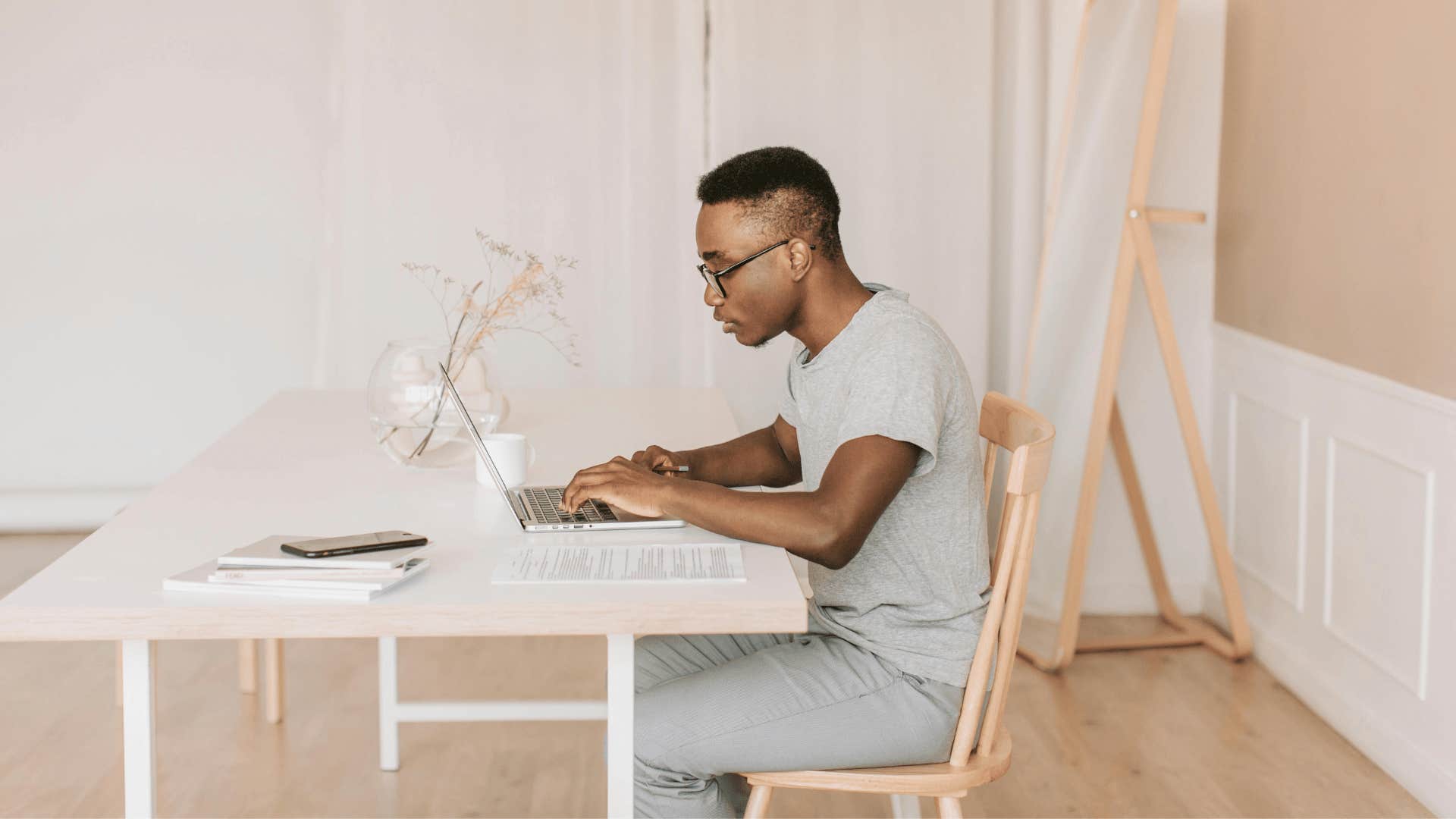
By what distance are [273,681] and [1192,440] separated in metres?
2.10

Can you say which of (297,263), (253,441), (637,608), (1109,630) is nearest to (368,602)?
(637,608)

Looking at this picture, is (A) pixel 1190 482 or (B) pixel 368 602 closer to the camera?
(B) pixel 368 602

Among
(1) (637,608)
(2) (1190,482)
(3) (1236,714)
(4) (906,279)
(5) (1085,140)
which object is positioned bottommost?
(3) (1236,714)

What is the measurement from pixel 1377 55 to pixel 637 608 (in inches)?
80.8

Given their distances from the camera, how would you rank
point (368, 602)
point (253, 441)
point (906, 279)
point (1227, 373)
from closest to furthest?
point (368, 602)
point (253, 441)
point (1227, 373)
point (906, 279)

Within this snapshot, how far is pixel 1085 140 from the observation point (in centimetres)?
325

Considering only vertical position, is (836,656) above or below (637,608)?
below

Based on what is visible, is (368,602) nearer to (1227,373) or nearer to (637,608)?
(637,608)

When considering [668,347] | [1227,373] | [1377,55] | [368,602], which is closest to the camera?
[368,602]

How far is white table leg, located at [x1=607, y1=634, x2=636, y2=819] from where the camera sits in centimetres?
148

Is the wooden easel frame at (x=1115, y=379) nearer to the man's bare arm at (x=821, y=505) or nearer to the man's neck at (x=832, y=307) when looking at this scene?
the man's neck at (x=832, y=307)

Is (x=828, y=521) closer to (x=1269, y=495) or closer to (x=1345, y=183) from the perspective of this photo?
(x=1345, y=183)

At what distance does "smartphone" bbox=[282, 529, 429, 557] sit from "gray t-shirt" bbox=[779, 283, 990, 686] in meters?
0.52

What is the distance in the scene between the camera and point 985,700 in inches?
69.5
